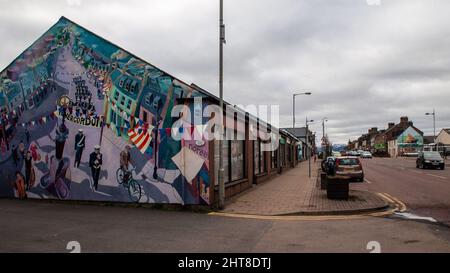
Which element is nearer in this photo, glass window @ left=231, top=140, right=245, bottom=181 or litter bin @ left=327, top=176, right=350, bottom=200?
litter bin @ left=327, top=176, right=350, bottom=200

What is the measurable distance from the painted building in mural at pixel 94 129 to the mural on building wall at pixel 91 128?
0.10ft

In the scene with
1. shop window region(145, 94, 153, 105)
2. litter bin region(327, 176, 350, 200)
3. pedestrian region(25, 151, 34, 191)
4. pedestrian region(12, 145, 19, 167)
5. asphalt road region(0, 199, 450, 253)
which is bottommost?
asphalt road region(0, 199, 450, 253)

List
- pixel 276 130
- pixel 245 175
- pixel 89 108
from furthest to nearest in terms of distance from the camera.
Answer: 1. pixel 276 130
2. pixel 245 175
3. pixel 89 108

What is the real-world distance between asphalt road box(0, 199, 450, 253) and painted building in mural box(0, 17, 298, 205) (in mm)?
1420

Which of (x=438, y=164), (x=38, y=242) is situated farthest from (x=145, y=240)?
(x=438, y=164)

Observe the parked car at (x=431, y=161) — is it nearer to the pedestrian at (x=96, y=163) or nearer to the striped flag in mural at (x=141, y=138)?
the striped flag in mural at (x=141, y=138)

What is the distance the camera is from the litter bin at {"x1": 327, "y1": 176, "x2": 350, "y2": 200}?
43.1 ft

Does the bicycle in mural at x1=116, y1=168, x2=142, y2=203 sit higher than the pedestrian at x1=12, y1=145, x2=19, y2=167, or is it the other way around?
the pedestrian at x1=12, y1=145, x2=19, y2=167

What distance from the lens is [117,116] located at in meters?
12.5

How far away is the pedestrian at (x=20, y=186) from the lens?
1414cm

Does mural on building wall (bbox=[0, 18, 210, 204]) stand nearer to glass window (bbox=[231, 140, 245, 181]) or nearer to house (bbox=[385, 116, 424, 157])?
glass window (bbox=[231, 140, 245, 181])

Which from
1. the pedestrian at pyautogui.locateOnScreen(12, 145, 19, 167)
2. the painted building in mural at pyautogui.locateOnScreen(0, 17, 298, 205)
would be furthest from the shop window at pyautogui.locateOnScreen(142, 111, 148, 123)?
the pedestrian at pyautogui.locateOnScreen(12, 145, 19, 167)
